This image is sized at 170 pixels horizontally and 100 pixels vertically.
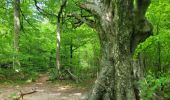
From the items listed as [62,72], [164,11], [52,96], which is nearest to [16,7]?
[62,72]

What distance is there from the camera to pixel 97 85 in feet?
27.5

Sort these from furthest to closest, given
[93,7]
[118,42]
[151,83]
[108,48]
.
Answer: [93,7]
[108,48]
[118,42]
[151,83]

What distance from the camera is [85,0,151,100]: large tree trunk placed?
7.27m

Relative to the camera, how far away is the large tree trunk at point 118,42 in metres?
7.27

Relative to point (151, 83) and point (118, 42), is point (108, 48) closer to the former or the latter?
point (118, 42)

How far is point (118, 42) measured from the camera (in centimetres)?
730

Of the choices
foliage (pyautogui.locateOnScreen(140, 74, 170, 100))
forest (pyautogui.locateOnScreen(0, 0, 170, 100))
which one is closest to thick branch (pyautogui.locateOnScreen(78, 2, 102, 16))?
forest (pyautogui.locateOnScreen(0, 0, 170, 100))

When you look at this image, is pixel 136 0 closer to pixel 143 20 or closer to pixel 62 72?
pixel 143 20

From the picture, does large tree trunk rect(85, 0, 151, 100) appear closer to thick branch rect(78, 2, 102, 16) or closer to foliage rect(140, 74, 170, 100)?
thick branch rect(78, 2, 102, 16)

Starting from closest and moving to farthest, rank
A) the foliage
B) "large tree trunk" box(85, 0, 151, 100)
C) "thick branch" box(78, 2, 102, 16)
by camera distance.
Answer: the foliage
"large tree trunk" box(85, 0, 151, 100)
"thick branch" box(78, 2, 102, 16)

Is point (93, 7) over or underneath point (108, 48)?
over

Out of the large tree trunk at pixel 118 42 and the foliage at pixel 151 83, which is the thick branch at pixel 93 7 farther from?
the foliage at pixel 151 83

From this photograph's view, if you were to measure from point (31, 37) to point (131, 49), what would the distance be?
54.6 feet

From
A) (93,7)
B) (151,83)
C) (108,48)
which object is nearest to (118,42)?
(108,48)
